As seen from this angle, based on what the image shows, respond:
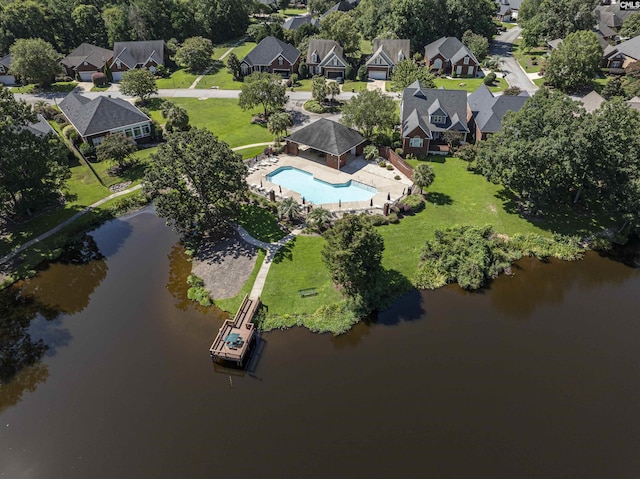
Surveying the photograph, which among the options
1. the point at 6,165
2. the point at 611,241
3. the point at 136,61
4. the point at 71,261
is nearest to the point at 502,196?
the point at 611,241

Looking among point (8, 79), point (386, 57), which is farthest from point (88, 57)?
point (386, 57)

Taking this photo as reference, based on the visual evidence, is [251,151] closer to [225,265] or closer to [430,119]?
[225,265]

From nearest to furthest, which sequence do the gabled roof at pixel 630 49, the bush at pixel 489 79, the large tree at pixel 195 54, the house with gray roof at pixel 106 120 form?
1. the house with gray roof at pixel 106 120
2. the bush at pixel 489 79
3. the gabled roof at pixel 630 49
4. the large tree at pixel 195 54

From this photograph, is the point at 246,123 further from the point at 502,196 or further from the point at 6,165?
the point at 502,196

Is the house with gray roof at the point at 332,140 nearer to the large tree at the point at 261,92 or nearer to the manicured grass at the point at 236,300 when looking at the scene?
the large tree at the point at 261,92

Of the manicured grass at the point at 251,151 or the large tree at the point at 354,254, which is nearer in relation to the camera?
the large tree at the point at 354,254

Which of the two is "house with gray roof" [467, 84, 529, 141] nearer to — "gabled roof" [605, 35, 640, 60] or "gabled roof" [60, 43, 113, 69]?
"gabled roof" [605, 35, 640, 60]

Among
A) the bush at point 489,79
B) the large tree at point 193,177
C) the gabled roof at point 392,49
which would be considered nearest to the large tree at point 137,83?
the large tree at point 193,177
